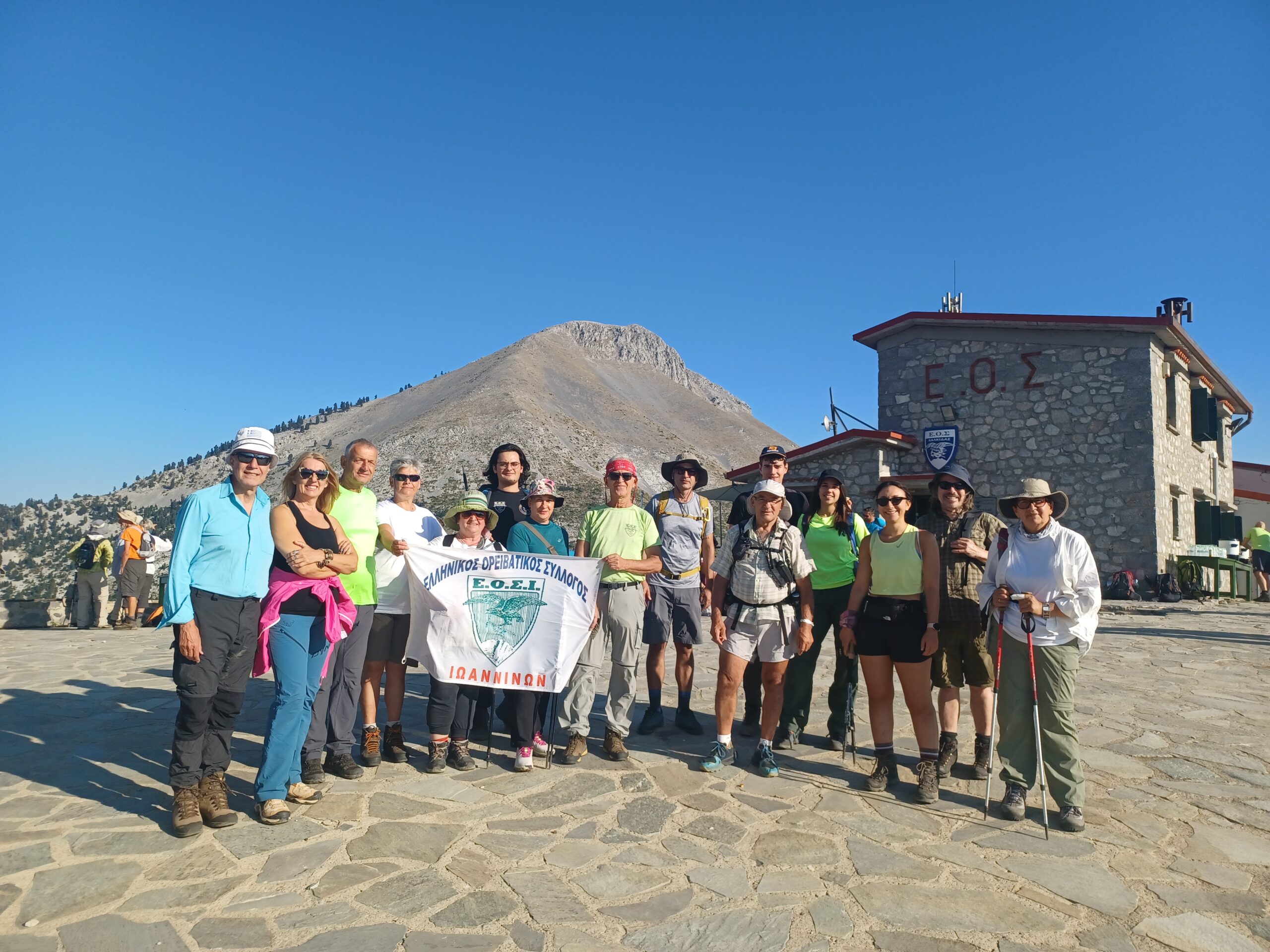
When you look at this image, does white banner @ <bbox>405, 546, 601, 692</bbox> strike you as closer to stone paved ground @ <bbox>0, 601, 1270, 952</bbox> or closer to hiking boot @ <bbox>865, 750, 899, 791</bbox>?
stone paved ground @ <bbox>0, 601, 1270, 952</bbox>

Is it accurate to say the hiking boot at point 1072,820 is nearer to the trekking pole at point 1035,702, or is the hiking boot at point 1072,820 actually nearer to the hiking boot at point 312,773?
the trekking pole at point 1035,702

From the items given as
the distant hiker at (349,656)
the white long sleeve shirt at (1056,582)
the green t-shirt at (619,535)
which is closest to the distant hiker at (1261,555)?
the white long sleeve shirt at (1056,582)

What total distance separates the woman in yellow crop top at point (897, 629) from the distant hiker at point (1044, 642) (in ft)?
1.27

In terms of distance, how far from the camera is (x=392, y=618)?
5312 mm

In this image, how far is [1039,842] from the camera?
3947 millimetres

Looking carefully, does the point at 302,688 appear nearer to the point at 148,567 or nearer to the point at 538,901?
the point at 538,901

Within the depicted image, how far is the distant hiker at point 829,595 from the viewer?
220 inches

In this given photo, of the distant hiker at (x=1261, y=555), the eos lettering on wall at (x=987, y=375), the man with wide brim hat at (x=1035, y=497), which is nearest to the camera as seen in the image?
the man with wide brim hat at (x=1035, y=497)

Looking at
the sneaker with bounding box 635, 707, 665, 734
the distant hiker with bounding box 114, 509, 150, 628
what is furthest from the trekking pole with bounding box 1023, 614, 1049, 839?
the distant hiker with bounding box 114, 509, 150, 628

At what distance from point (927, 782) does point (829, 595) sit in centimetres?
146

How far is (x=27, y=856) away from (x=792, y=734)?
4.51 meters

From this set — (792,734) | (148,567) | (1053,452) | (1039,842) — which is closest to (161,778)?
(792,734)

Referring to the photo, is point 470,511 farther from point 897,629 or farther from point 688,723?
point 897,629

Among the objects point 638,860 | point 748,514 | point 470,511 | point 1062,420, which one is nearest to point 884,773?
point 638,860
